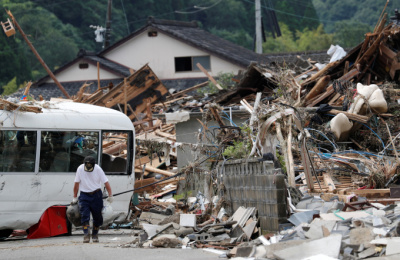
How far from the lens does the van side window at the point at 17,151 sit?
1480cm

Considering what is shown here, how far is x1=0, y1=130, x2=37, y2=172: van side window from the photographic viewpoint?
48.6 feet

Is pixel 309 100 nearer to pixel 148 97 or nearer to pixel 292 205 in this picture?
pixel 292 205

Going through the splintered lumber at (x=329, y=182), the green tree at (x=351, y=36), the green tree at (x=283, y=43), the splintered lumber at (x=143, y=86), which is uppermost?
the green tree at (x=283, y=43)

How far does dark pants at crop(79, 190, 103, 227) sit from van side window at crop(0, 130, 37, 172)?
2.15 m

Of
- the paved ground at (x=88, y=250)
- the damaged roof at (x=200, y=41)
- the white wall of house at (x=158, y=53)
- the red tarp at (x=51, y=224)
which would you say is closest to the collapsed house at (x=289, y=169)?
the paved ground at (x=88, y=250)

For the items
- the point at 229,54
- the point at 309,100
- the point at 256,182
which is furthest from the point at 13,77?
the point at 256,182

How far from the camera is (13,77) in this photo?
60094 mm

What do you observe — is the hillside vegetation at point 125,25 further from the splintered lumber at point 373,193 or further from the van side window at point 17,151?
the splintered lumber at point 373,193

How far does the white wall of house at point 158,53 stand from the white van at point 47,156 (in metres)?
29.0

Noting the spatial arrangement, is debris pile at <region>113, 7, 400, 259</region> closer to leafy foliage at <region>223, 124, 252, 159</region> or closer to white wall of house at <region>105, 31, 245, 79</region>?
leafy foliage at <region>223, 124, 252, 159</region>

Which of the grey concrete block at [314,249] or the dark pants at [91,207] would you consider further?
the dark pants at [91,207]

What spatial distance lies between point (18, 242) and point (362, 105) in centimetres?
833

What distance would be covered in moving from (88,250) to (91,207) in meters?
1.77

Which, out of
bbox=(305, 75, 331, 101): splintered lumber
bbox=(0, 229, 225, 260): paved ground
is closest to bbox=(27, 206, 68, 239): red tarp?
bbox=(0, 229, 225, 260): paved ground
